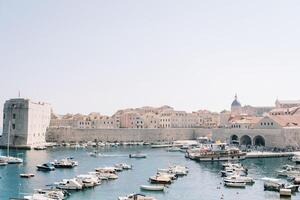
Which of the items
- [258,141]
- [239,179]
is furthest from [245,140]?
[239,179]

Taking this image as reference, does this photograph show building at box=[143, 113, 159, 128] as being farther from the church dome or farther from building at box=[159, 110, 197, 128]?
the church dome

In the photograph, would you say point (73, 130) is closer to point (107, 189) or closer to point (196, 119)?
point (196, 119)

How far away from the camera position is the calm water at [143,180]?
1427 inches

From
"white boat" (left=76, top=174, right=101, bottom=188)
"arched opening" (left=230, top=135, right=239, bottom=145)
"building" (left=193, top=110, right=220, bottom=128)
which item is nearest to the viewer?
"white boat" (left=76, top=174, right=101, bottom=188)

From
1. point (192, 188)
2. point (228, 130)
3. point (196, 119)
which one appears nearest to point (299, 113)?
point (228, 130)

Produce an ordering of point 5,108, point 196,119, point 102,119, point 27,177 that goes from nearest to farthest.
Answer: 1. point 27,177
2. point 5,108
3. point 102,119
4. point 196,119

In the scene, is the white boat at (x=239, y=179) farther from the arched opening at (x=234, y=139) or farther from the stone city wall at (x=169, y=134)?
the arched opening at (x=234, y=139)

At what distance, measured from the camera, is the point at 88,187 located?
128 ft

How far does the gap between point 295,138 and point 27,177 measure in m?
44.0

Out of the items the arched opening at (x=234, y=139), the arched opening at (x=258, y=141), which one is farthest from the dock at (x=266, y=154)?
the arched opening at (x=234, y=139)

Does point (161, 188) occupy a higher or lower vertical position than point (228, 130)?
lower

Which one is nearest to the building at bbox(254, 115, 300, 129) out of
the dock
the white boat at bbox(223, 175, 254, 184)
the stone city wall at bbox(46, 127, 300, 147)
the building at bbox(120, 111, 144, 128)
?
the stone city wall at bbox(46, 127, 300, 147)

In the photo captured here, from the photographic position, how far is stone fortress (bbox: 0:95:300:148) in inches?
3041

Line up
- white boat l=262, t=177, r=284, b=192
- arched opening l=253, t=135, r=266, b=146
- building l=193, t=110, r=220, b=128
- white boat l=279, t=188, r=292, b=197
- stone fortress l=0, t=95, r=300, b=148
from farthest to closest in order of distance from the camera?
building l=193, t=110, r=220, b=128, arched opening l=253, t=135, r=266, b=146, stone fortress l=0, t=95, r=300, b=148, white boat l=262, t=177, r=284, b=192, white boat l=279, t=188, r=292, b=197
